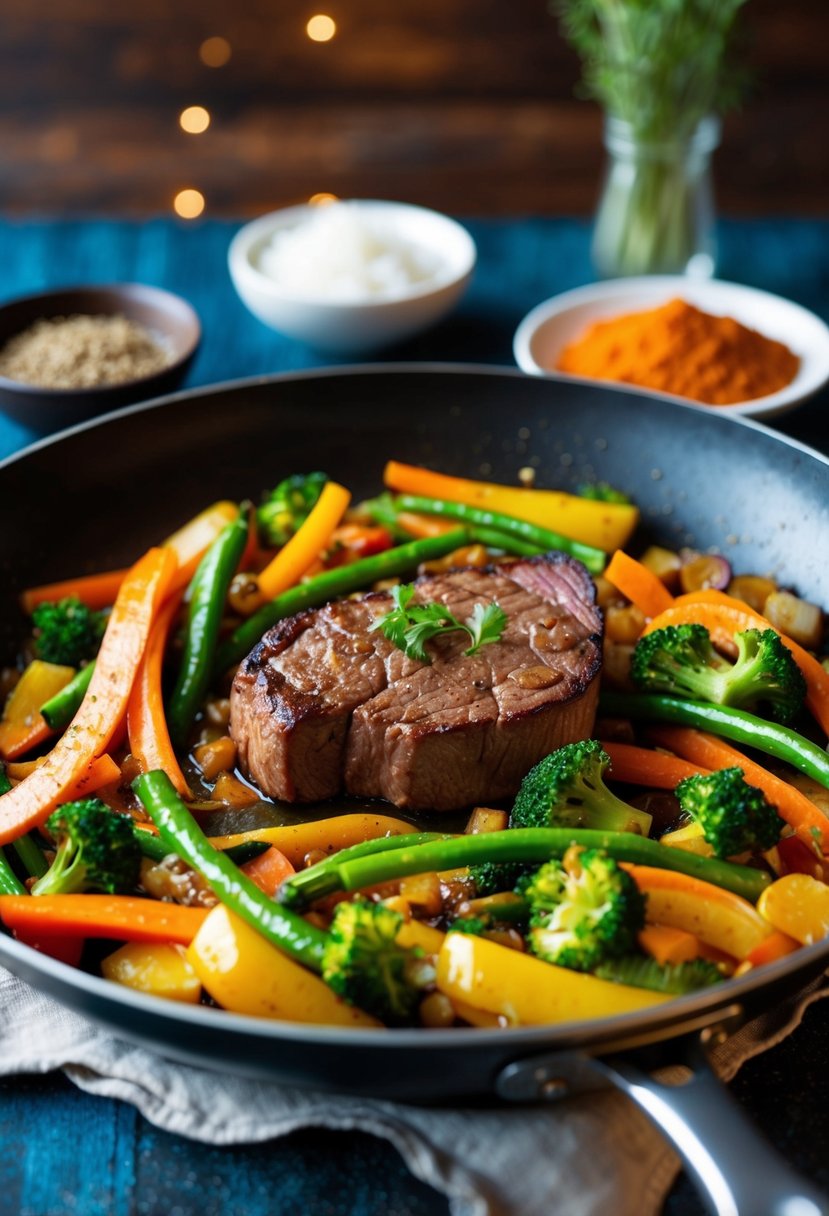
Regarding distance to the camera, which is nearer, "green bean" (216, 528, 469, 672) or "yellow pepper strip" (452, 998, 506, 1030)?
"yellow pepper strip" (452, 998, 506, 1030)

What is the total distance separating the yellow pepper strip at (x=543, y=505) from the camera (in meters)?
4.37

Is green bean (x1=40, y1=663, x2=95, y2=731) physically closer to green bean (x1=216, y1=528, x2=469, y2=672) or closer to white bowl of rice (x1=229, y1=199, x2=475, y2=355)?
green bean (x1=216, y1=528, x2=469, y2=672)

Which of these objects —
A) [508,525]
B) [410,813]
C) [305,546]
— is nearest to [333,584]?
[305,546]

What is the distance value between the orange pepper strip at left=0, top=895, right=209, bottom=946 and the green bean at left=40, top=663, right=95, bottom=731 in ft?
2.68

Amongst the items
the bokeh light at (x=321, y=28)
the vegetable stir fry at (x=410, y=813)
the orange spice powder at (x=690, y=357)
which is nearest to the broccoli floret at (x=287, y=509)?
the vegetable stir fry at (x=410, y=813)

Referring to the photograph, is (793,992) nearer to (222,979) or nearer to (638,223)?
(222,979)

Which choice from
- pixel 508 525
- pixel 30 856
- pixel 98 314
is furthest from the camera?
pixel 98 314

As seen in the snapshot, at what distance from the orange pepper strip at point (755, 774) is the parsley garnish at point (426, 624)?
61 centimetres

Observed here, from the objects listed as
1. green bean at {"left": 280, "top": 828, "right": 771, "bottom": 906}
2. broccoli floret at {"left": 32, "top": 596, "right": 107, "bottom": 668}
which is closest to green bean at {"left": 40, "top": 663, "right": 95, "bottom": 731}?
broccoli floret at {"left": 32, "top": 596, "right": 107, "bottom": 668}

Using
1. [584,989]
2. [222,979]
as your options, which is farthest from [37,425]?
[584,989]

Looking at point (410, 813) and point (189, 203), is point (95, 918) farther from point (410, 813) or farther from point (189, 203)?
point (189, 203)

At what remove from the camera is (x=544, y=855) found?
3061 millimetres

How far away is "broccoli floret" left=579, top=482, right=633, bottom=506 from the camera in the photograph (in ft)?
14.6

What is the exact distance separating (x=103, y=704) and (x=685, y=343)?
9.21 feet
